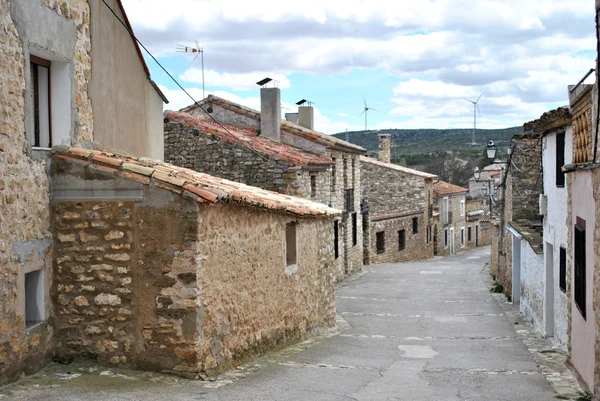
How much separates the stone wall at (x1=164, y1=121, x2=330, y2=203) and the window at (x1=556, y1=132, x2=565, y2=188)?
9065 millimetres

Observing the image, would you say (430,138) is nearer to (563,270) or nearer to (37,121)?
(563,270)

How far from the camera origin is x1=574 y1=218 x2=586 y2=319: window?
31.3 ft

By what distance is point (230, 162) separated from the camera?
2145cm

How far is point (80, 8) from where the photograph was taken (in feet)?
31.3

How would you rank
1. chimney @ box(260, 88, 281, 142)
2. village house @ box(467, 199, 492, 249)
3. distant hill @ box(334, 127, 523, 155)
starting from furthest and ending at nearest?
distant hill @ box(334, 127, 523, 155) → village house @ box(467, 199, 492, 249) → chimney @ box(260, 88, 281, 142)

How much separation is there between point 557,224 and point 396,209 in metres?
27.7

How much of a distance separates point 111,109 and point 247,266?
3.15m

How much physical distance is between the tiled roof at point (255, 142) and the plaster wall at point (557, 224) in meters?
8.29

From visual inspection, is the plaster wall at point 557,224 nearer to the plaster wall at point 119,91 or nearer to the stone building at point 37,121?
the plaster wall at point 119,91

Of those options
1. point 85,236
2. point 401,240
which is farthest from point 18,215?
point 401,240

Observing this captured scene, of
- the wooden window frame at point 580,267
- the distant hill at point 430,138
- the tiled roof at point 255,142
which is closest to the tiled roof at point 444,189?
the tiled roof at point 255,142

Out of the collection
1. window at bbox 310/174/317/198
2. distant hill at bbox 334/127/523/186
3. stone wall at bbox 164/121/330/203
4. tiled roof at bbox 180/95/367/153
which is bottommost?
window at bbox 310/174/317/198

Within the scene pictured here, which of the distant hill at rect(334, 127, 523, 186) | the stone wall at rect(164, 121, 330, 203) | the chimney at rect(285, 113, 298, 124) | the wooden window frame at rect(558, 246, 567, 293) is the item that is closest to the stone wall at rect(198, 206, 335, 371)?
the wooden window frame at rect(558, 246, 567, 293)

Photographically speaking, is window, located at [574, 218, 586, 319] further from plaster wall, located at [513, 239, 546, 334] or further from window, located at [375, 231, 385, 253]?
window, located at [375, 231, 385, 253]
